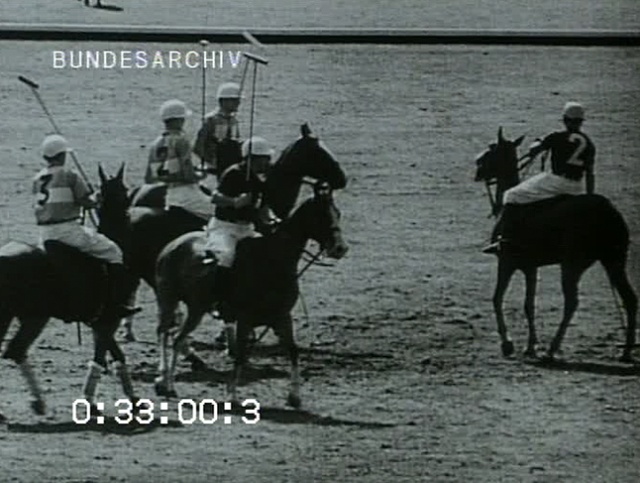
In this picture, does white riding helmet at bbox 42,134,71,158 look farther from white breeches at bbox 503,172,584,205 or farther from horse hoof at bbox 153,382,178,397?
white breeches at bbox 503,172,584,205

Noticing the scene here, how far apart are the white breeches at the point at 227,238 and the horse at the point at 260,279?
0.03 metres

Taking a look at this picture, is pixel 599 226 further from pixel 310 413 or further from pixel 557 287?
pixel 310 413

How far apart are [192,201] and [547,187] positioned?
1478 mm

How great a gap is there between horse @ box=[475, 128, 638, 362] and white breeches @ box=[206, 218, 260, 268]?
1233 millimetres

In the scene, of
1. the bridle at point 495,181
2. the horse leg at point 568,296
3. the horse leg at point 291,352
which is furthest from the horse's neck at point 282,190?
the horse leg at point 568,296

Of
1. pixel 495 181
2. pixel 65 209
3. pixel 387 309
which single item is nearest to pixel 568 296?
pixel 495 181

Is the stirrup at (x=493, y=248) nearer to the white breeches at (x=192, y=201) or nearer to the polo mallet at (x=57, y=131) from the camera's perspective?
the white breeches at (x=192, y=201)

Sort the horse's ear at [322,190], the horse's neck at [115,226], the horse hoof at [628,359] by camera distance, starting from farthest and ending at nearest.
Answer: the horse hoof at [628,359], the horse's neck at [115,226], the horse's ear at [322,190]

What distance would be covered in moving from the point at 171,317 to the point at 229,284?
36 cm

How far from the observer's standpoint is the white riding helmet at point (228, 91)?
1234cm

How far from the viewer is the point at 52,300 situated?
11398mm

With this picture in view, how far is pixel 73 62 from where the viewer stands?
1188cm

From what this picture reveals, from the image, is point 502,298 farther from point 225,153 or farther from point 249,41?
point 249,41

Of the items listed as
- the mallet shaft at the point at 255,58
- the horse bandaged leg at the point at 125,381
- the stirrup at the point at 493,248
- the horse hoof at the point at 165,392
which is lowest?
the horse hoof at the point at 165,392
